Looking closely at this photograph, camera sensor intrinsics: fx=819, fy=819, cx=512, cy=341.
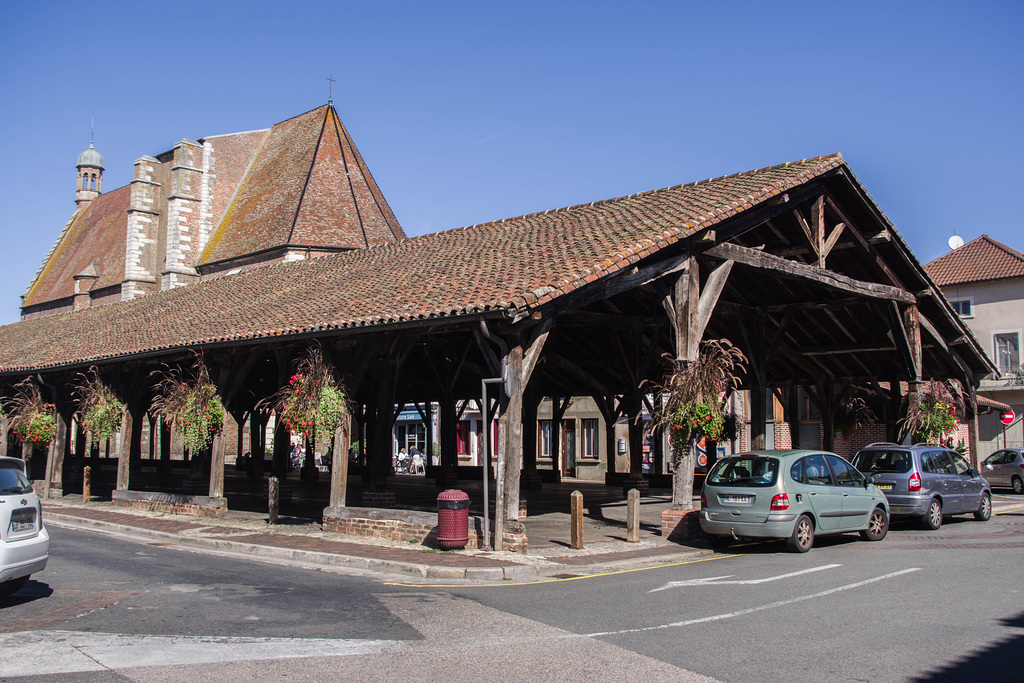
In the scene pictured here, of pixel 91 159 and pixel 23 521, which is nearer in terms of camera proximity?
pixel 23 521

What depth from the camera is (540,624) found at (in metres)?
6.96

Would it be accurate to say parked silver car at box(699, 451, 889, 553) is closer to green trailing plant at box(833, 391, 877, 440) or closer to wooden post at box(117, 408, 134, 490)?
green trailing plant at box(833, 391, 877, 440)

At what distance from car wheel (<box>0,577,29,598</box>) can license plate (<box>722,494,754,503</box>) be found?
27.9ft

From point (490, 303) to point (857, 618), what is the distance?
5.91 m

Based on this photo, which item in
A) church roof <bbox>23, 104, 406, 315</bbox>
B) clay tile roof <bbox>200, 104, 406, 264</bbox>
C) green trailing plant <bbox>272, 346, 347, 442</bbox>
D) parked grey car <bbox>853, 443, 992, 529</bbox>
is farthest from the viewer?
church roof <bbox>23, 104, 406, 315</bbox>

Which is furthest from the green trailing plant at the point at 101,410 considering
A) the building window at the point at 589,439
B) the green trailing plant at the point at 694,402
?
the building window at the point at 589,439

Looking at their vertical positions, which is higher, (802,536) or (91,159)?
(91,159)

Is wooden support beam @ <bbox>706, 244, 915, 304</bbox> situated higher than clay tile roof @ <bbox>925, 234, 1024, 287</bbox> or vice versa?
clay tile roof @ <bbox>925, 234, 1024, 287</bbox>

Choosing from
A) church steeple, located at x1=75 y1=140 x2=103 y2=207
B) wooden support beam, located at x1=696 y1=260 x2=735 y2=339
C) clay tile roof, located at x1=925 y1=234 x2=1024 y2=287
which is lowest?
wooden support beam, located at x1=696 y1=260 x2=735 y2=339

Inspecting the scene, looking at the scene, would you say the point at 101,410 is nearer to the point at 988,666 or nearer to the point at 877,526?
the point at 877,526

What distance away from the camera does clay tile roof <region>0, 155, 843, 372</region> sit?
39.3 ft

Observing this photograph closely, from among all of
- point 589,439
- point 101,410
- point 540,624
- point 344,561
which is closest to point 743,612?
point 540,624

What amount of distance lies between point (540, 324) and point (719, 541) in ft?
14.8

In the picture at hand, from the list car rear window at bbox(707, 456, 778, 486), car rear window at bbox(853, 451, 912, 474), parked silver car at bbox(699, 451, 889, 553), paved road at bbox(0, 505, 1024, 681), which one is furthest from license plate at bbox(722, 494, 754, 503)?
car rear window at bbox(853, 451, 912, 474)
